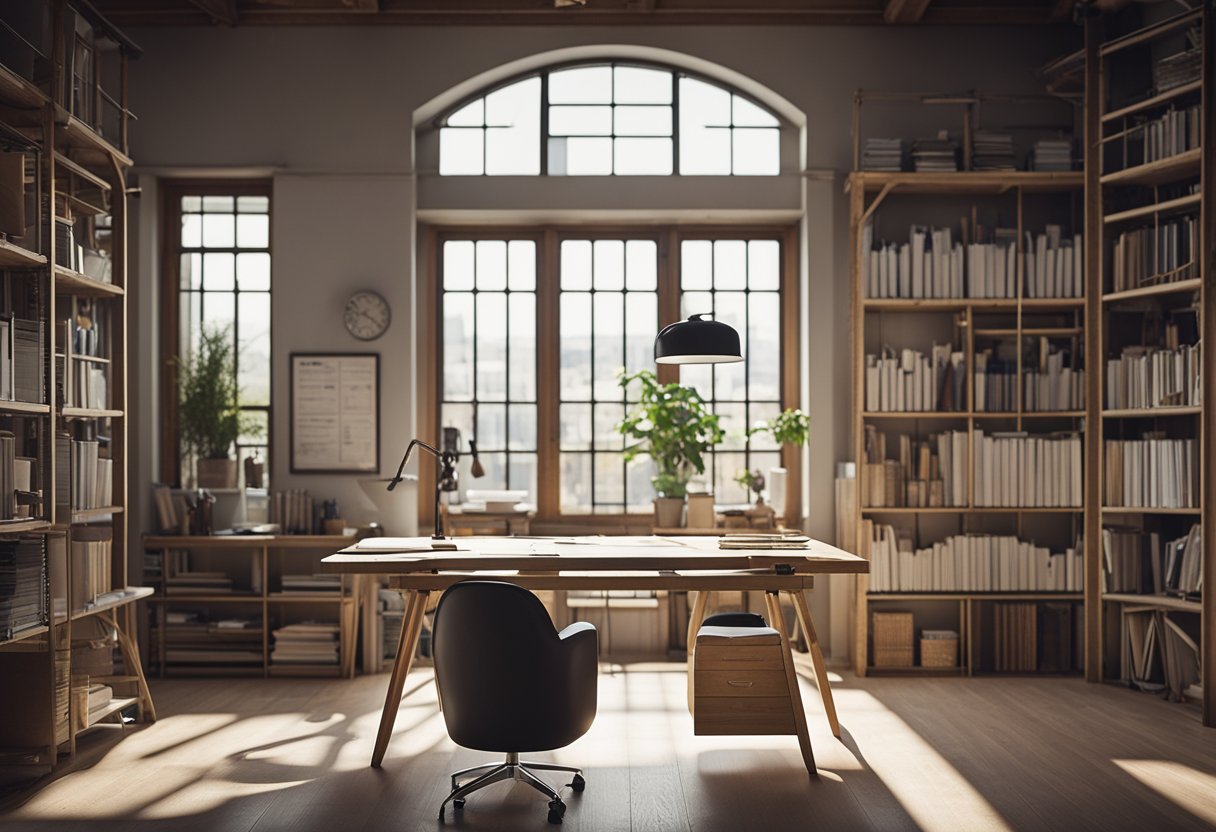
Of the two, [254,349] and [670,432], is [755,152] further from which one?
[254,349]

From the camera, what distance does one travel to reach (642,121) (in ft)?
25.5

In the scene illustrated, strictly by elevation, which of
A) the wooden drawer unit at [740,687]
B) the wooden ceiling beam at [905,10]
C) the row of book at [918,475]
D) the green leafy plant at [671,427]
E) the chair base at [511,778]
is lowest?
the chair base at [511,778]

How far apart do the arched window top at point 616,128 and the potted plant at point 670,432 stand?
5.48 ft

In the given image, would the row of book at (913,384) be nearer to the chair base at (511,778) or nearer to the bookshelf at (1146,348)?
the bookshelf at (1146,348)

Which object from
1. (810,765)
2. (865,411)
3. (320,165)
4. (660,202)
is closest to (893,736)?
(810,765)

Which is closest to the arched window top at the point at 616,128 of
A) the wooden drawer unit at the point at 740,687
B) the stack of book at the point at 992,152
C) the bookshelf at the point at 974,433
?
the bookshelf at the point at 974,433

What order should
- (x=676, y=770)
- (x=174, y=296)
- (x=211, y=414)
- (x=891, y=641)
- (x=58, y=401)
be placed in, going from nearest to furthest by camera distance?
(x=676, y=770) → (x=58, y=401) → (x=891, y=641) → (x=211, y=414) → (x=174, y=296)

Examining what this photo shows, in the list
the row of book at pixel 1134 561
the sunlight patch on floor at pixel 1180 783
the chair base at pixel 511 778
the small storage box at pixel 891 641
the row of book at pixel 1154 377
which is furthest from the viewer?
the small storage box at pixel 891 641

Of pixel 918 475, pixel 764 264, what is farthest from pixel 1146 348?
pixel 764 264

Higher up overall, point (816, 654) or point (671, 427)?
point (671, 427)

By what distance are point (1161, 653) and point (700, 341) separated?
11.3 ft

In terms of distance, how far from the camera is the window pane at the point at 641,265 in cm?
790

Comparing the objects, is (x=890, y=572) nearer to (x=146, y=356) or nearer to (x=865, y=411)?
(x=865, y=411)

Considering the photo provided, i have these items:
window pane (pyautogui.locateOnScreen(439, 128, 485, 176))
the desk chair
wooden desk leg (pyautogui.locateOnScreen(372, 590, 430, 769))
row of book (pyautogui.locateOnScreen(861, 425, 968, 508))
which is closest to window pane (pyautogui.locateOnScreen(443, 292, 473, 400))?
window pane (pyautogui.locateOnScreen(439, 128, 485, 176))
